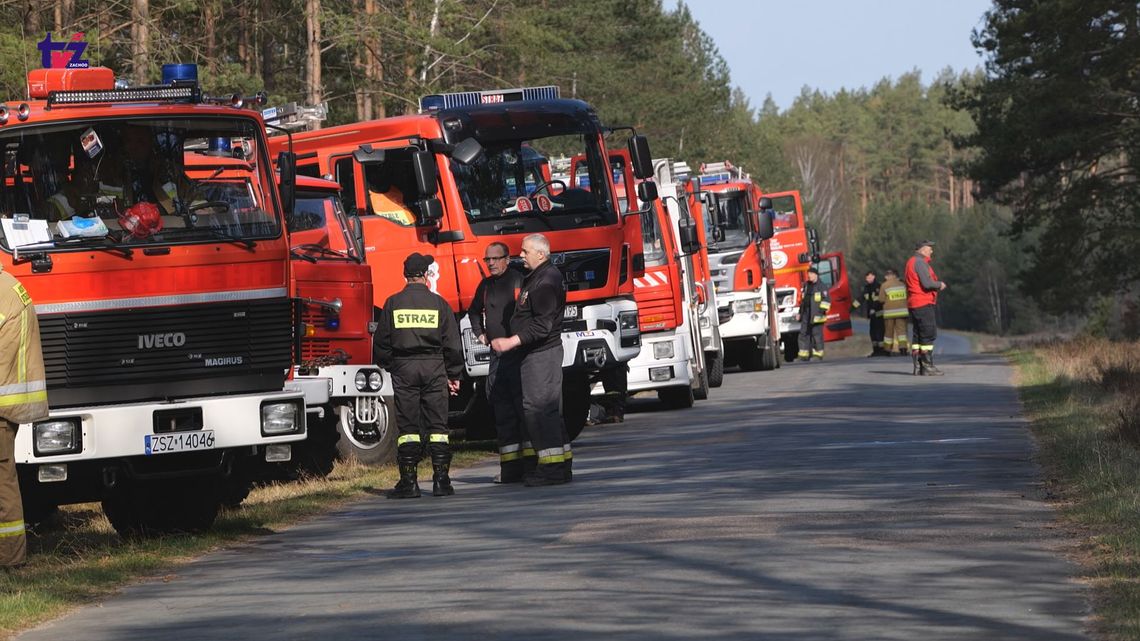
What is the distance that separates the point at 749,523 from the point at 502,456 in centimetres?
424

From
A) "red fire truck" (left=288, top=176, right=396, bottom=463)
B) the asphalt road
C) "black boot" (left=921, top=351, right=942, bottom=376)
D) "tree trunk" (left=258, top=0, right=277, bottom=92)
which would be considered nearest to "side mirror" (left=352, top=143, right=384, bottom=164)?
"red fire truck" (left=288, top=176, right=396, bottom=463)

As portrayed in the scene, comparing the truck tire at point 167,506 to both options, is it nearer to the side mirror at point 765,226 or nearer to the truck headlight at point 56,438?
the truck headlight at point 56,438

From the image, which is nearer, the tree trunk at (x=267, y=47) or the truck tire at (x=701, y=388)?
the truck tire at (x=701, y=388)

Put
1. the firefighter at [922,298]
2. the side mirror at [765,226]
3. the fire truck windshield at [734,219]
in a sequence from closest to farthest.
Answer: the firefighter at [922,298], the side mirror at [765,226], the fire truck windshield at [734,219]

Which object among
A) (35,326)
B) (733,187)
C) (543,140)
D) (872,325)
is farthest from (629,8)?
(35,326)

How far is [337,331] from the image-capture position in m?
15.9

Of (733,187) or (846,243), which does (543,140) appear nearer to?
(733,187)

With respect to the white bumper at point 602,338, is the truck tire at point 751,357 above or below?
below

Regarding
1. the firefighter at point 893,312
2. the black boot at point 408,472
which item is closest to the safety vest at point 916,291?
the firefighter at point 893,312

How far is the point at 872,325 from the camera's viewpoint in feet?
139

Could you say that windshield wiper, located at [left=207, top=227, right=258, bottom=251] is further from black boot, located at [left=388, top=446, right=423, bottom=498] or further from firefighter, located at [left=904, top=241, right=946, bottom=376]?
firefighter, located at [left=904, top=241, right=946, bottom=376]

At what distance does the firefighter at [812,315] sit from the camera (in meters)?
38.0

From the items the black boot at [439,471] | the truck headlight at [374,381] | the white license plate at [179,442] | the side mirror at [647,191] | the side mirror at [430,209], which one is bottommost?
the black boot at [439,471]

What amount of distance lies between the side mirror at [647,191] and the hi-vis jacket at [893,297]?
2041 centimetres
